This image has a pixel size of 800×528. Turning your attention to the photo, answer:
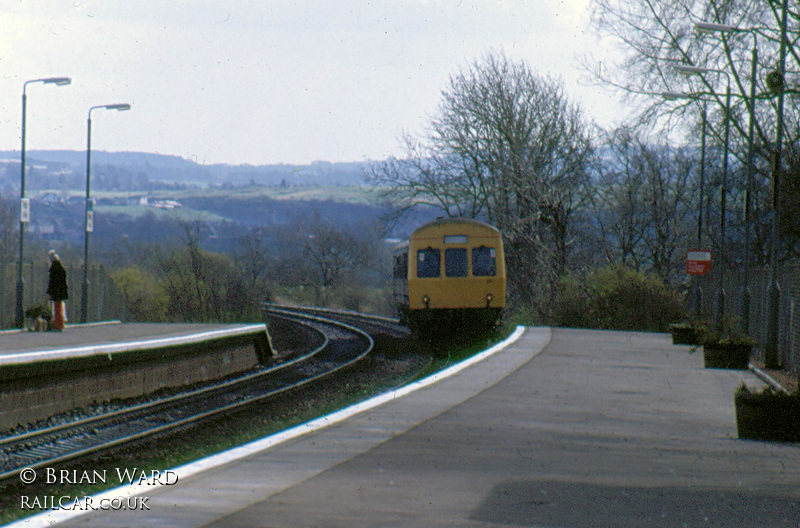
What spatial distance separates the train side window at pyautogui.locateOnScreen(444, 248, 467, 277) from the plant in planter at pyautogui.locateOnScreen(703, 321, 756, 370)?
9.70 metres

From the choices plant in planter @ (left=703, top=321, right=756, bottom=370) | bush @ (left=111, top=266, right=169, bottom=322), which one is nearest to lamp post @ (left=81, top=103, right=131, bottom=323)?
bush @ (left=111, top=266, right=169, bottom=322)

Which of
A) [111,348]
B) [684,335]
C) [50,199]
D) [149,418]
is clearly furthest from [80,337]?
[50,199]

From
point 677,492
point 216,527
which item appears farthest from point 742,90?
point 216,527

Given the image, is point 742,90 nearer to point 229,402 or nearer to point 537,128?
point 537,128

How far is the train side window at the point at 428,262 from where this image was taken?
91.3 ft

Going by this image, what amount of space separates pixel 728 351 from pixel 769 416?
9.11 m

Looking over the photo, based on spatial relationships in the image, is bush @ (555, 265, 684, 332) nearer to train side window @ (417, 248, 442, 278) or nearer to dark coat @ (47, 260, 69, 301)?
train side window @ (417, 248, 442, 278)

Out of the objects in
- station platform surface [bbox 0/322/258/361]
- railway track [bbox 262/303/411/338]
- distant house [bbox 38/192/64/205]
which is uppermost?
distant house [bbox 38/192/64/205]

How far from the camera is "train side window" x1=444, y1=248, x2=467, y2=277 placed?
91.2 feet

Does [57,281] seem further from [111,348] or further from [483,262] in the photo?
[483,262]

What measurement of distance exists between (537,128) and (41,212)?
9849 cm

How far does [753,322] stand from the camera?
24.6 metres

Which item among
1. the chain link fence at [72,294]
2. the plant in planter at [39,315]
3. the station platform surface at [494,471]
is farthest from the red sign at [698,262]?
the station platform surface at [494,471]

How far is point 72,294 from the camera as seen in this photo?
35.5 meters
